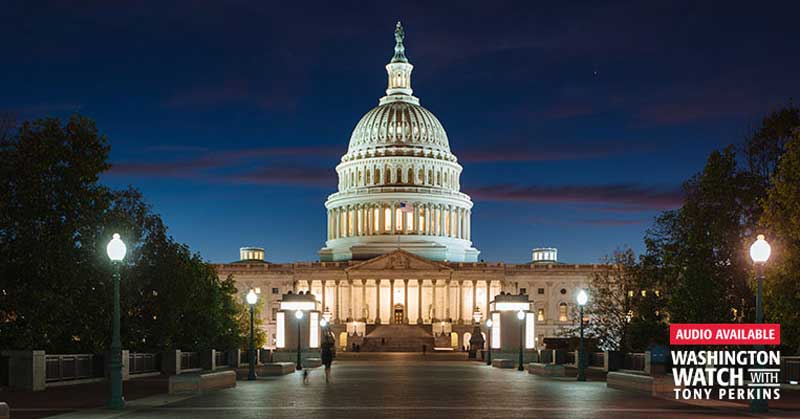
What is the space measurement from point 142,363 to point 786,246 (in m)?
30.8

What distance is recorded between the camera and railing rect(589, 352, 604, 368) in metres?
65.9

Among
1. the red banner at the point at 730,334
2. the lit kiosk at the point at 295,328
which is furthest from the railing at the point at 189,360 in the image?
the red banner at the point at 730,334

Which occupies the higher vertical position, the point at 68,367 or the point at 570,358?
the point at 68,367

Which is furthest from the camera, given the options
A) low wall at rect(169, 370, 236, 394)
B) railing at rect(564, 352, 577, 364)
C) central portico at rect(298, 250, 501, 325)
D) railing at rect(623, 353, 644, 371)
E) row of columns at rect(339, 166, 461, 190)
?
row of columns at rect(339, 166, 461, 190)

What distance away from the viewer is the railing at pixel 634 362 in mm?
57781

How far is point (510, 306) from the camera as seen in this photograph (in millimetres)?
79062

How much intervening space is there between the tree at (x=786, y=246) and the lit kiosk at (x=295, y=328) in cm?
3484

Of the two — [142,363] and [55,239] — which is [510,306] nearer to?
[142,363]

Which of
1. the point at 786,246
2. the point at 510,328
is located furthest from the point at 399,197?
the point at 786,246

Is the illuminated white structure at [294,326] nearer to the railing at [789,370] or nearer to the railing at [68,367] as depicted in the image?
the railing at [68,367]

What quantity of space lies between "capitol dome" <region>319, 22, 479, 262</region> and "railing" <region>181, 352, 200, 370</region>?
11678 cm

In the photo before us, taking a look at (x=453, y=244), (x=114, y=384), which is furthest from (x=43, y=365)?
(x=453, y=244)

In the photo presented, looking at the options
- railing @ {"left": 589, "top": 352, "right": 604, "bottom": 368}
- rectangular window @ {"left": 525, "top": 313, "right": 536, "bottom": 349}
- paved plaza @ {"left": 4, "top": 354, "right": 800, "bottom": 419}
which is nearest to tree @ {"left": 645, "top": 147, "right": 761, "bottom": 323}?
railing @ {"left": 589, "top": 352, "right": 604, "bottom": 368}

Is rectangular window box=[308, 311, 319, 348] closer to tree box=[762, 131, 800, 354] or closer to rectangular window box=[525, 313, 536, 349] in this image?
rectangular window box=[525, 313, 536, 349]
